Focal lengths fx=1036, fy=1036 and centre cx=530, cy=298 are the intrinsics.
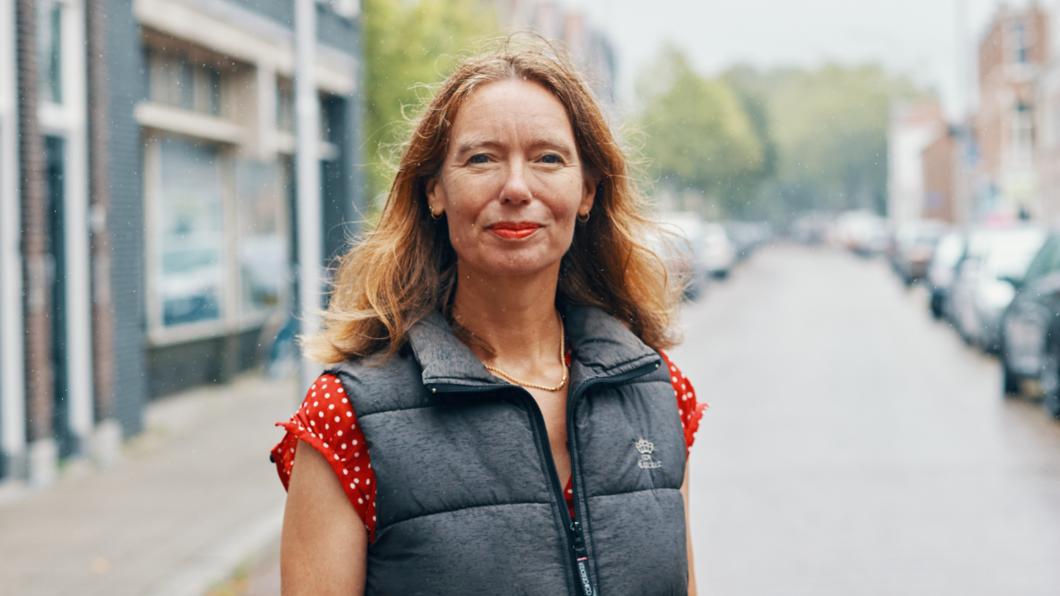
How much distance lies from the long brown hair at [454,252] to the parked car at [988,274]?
444 inches

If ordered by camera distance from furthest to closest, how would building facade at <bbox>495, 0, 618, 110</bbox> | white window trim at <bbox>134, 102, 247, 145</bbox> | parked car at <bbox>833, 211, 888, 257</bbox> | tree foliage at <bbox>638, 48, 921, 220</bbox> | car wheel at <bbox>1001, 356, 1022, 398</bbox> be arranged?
parked car at <bbox>833, 211, 888, 257</bbox>, building facade at <bbox>495, 0, 618, 110</bbox>, car wheel at <bbox>1001, 356, 1022, 398</bbox>, white window trim at <bbox>134, 102, 247, 145</bbox>, tree foliage at <bbox>638, 48, 921, 220</bbox>

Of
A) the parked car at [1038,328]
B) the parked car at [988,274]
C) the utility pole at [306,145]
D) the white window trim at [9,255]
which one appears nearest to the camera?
the white window trim at [9,255]

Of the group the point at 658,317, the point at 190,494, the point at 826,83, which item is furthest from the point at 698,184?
the point at 658,317

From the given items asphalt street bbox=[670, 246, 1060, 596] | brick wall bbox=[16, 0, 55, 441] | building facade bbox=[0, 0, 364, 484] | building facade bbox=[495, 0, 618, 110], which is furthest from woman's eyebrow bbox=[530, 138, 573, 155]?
building facade bbox=[495, 0, 618, 110]

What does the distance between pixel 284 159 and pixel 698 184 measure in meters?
5.76

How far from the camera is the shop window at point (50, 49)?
7.27 metres

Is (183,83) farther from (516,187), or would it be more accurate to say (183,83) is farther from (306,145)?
(516,187)

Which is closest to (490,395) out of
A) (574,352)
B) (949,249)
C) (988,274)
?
(574,352)

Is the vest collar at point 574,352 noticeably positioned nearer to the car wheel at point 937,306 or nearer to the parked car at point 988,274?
the parked car at point 988,274

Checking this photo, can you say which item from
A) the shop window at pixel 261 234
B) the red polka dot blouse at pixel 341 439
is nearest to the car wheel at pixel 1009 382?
the shop window at pixel 261 234

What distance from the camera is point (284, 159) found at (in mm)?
12844

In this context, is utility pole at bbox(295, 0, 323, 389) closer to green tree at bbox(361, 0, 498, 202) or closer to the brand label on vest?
green tree at bbox(361, 0, 498, 202)

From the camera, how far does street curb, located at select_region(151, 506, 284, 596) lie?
4.92 m

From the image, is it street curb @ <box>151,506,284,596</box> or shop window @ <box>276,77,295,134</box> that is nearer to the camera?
street curb @ <box>151,506,284,596</box>
